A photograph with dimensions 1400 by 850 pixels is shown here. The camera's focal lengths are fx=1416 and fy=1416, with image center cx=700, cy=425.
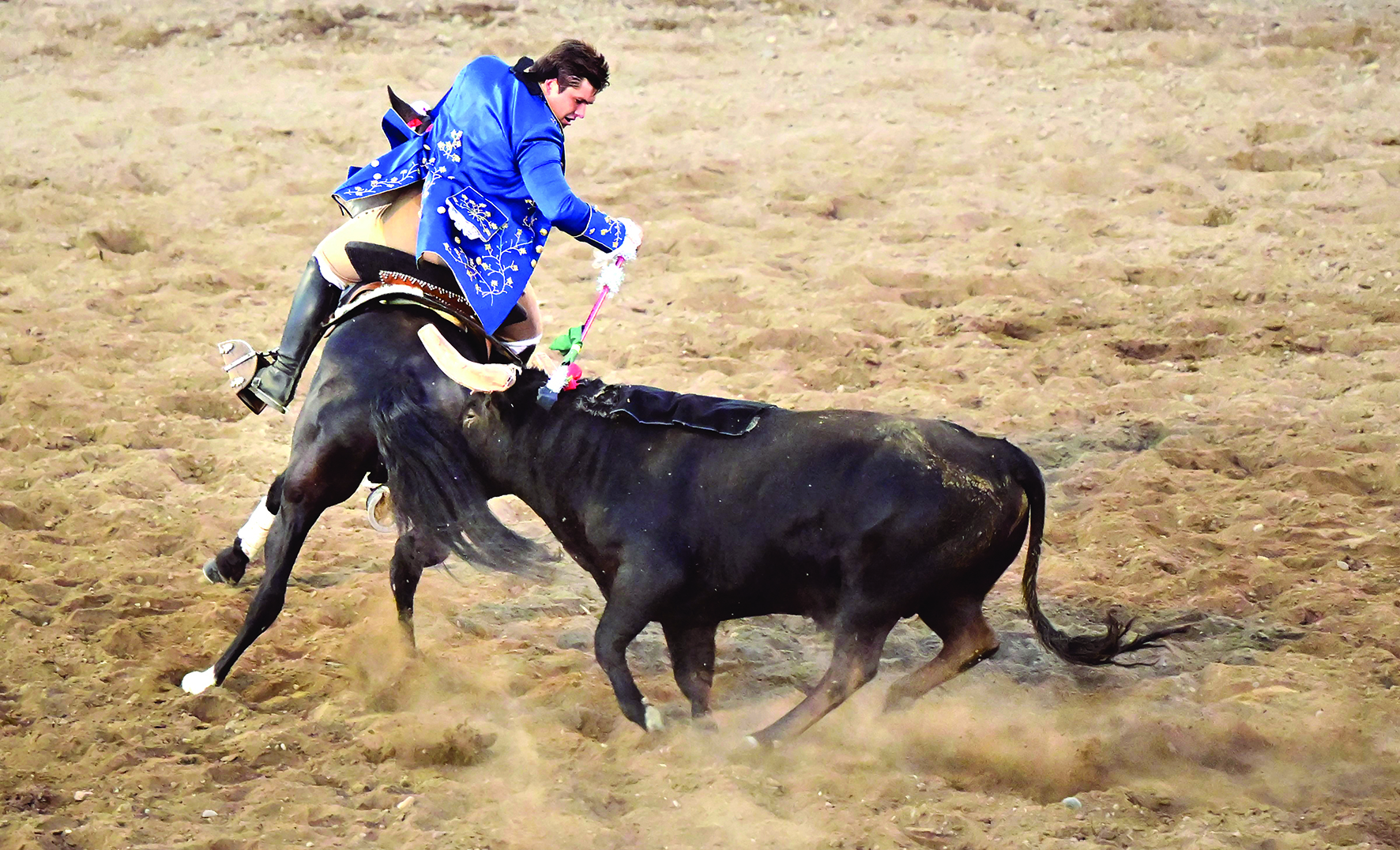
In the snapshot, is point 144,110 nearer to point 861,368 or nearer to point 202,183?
point 202,183

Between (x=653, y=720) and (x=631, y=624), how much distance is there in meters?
0.26

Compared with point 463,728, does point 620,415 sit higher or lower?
higher

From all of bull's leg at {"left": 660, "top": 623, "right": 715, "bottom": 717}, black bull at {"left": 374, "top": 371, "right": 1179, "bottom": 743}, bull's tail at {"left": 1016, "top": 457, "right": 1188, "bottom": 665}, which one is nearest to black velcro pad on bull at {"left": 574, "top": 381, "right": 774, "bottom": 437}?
black bull at {"left": 374, "top": 371, "right": 1179, "bottom": 743}

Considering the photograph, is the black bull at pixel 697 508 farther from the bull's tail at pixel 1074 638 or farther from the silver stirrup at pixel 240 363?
the silver stirrup at pixel 240 363

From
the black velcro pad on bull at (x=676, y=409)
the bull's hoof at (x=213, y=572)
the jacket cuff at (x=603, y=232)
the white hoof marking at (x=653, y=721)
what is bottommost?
the bull's hoof at (x=213, y=572)

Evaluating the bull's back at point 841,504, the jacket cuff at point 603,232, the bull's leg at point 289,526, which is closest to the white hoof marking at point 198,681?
the bull's leg at point 289,526

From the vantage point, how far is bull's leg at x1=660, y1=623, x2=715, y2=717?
3992 millimetres

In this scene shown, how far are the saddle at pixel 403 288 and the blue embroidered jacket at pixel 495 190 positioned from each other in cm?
10

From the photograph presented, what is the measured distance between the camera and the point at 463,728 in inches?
149

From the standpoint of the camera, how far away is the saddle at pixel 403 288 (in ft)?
13.9

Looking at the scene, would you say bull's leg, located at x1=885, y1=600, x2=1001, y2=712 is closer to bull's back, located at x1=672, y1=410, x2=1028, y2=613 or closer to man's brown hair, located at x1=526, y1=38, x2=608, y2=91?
bull's back, located at x1=672, y1=410, x2=1028, y2=613

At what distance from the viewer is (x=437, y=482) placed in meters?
3.99

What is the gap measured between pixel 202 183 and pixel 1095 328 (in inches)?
205

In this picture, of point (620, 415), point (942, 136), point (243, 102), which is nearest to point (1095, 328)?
point (942, 136)
